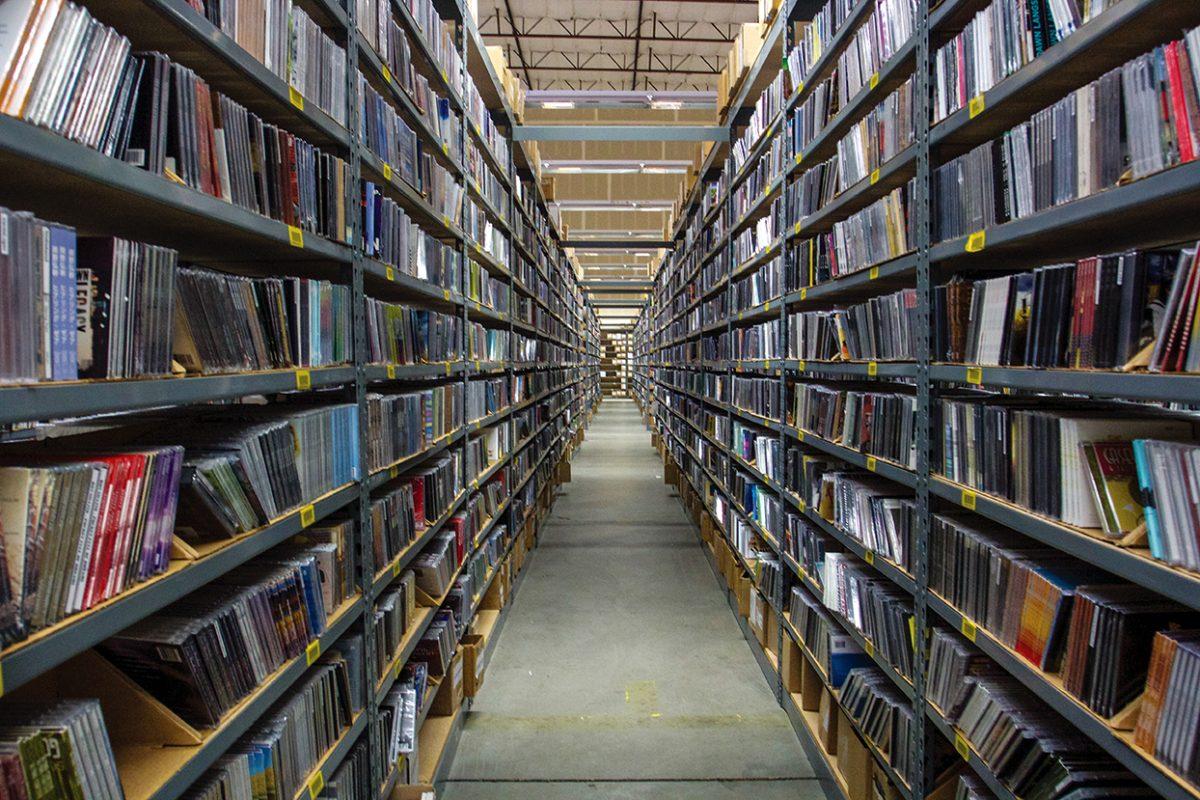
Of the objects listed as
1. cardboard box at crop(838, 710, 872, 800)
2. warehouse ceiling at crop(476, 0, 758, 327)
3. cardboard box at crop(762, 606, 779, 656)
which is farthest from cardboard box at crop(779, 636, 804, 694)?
warehouse ceiling at crop(476, 0, 758, 327)

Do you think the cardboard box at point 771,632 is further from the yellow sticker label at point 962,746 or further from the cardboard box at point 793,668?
the yellow sticker label at point 962,746

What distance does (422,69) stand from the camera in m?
3.18

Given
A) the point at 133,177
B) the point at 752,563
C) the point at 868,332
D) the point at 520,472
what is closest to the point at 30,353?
the point at 133,177

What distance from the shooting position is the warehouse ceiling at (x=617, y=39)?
9586 mm

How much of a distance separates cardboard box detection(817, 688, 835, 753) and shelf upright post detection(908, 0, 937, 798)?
2.38 feet

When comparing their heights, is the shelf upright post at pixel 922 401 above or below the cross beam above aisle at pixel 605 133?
below

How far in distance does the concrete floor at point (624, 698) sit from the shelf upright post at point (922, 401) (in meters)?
0.92

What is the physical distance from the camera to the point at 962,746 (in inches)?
72.3

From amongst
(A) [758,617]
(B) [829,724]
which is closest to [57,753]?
(B) [829,724]

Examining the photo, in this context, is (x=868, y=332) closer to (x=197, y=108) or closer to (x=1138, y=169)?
(x=1138, y=169)

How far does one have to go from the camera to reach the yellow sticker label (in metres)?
1.81

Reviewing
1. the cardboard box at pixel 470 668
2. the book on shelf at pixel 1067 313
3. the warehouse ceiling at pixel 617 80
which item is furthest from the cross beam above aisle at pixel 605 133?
the book on shelf at pixel 1067 313

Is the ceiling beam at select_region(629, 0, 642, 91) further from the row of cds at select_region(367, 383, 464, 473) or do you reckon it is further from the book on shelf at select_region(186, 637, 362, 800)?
the book on shelf at select_region(186, 637, 362, 800)

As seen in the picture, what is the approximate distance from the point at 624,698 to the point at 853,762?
50.2 inches
